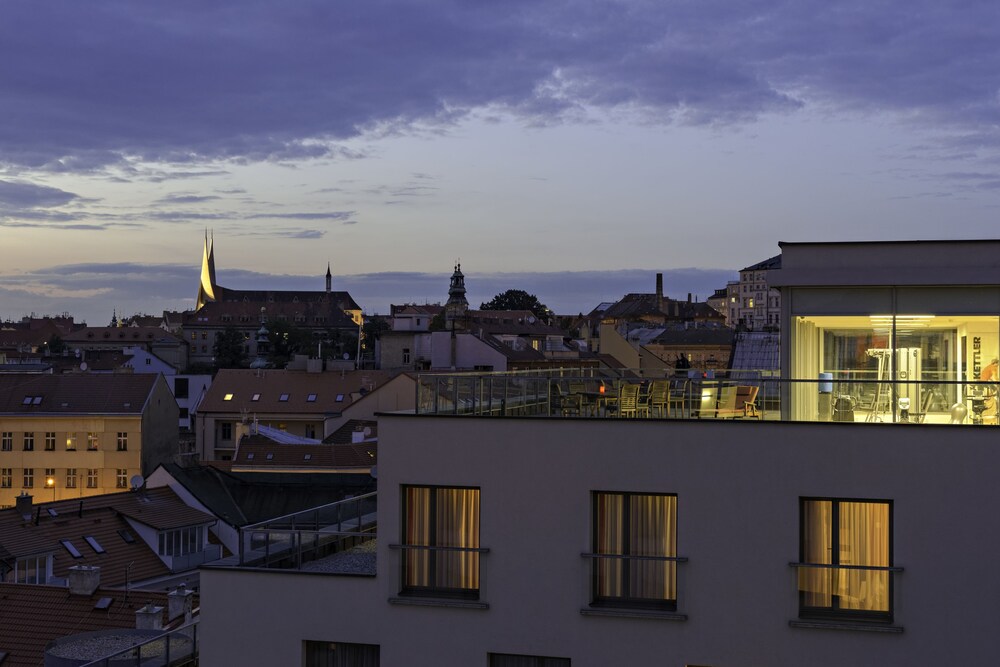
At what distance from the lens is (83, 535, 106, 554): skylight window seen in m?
32.0

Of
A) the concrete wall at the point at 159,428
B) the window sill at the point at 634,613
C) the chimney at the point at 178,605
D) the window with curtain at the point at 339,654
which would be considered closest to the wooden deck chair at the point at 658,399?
the window sill at the point at 634,613

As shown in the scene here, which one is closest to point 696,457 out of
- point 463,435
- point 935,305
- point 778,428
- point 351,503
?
point 778,428

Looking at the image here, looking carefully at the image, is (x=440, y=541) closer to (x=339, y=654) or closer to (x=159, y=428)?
(x=339, y=654)

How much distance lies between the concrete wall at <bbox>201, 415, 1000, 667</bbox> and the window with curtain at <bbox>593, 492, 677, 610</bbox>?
137mm

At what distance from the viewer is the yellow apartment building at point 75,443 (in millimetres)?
65562

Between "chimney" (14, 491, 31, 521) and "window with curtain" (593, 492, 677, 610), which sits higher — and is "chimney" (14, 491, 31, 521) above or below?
below

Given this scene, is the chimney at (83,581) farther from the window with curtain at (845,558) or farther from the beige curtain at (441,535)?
the window with curtain at (845,558)

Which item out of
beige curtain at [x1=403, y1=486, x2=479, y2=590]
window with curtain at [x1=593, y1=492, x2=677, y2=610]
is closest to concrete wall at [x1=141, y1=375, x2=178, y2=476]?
beige curtain at [x1=403, y1=486, x2=479, y2=590]

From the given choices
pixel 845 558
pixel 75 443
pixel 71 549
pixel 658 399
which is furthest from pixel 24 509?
pixel 75 443

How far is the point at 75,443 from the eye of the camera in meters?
66.4

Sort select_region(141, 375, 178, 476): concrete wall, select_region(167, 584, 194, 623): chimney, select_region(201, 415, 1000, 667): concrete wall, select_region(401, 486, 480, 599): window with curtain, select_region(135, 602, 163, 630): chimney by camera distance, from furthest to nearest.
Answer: select_region(141, 375, 178, 476): concrete wall
select_region(167, 584, 194, 623): chimney
select_region(135, 602, 163, 630): chimney
select_region(401, 486, 480, 599): window with curtain
select_region(201, 415, 1000, 667): concrete wall

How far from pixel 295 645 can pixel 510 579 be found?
245 centimetres

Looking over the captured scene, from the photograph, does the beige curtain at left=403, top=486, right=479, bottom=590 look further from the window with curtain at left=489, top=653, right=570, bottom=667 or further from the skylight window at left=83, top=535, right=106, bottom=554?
the skylight window at left=83, top=535, right=106, bottom=554

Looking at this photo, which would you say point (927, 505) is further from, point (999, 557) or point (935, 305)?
point (935, 305)
